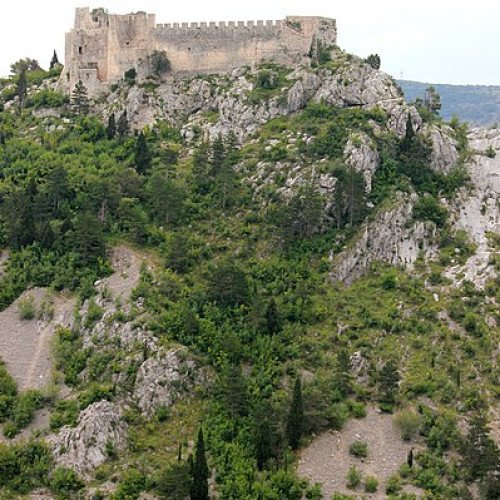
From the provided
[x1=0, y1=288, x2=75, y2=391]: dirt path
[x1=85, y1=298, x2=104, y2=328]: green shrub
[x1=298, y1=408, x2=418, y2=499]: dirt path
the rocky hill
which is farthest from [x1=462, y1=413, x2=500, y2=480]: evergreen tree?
[x1=0, y1=288, x2=75, y2=391]: dirt path

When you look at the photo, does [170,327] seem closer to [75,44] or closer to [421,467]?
[421,467]

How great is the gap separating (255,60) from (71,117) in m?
20.4

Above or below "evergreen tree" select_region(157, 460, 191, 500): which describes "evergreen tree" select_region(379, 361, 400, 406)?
Answer: above

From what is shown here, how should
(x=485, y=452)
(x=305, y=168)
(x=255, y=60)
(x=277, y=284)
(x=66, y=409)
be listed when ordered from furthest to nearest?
1. (x=255, y=60)
2. (x=305, y=168)
3. (x=277, y=284)
4. (x=66, y=409)
5. (x=485, y=452)

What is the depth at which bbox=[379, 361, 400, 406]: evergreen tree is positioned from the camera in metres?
66.6

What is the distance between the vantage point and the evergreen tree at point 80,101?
328ft

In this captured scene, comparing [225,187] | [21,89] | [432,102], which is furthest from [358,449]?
[21,89]

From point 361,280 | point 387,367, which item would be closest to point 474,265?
point 361,280

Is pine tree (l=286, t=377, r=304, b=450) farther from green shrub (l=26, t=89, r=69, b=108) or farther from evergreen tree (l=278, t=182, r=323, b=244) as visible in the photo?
green shrub (l=26, t=89, r=69, b=108)

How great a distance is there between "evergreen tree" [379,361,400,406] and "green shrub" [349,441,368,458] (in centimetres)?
488

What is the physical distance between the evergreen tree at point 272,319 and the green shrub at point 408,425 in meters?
11.6

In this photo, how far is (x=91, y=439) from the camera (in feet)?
203

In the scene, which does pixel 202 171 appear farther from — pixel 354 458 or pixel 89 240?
pixel 354 458

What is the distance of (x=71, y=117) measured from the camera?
328ft
